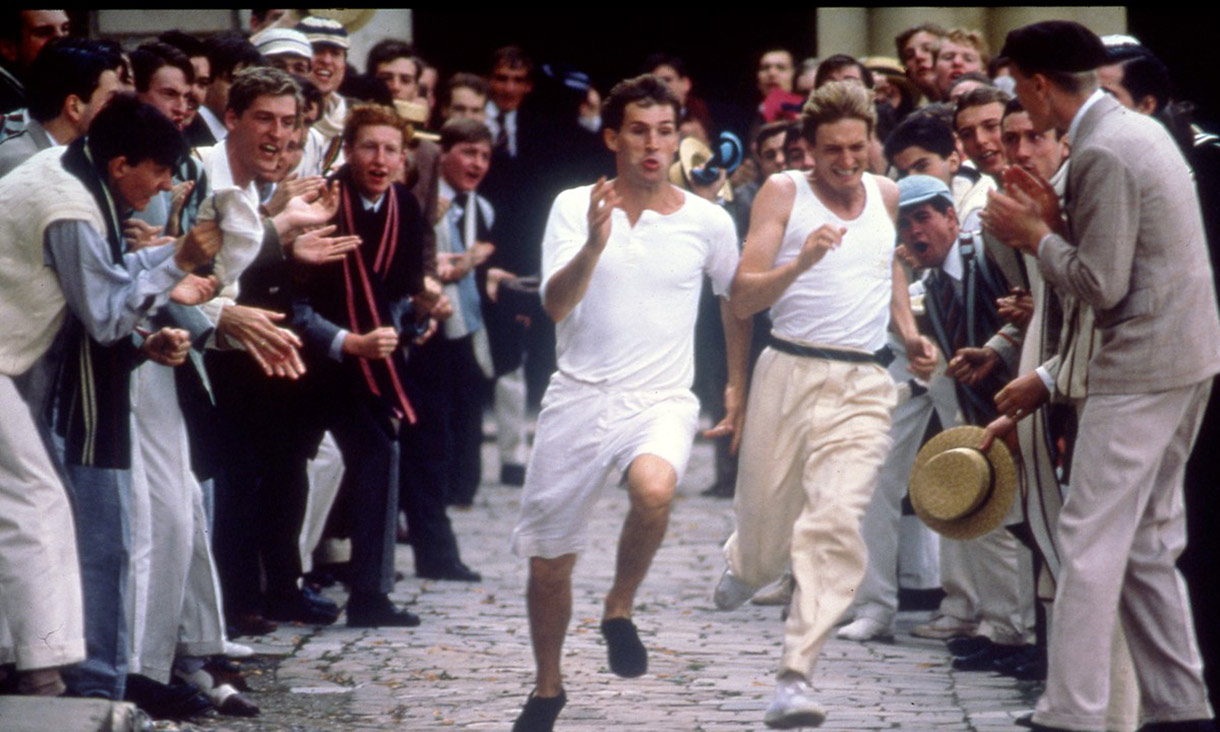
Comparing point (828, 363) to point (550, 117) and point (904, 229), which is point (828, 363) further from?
point (550, 117)

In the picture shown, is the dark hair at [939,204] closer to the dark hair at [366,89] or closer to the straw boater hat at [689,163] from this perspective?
the straw boater hat at [689,163]

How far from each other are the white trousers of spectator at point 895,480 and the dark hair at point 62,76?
3.94 metres

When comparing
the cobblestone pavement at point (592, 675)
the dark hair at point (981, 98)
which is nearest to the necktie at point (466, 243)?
the cobblestone pavement at point (592, 675)

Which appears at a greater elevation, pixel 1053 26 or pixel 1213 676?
pixel 1053 26

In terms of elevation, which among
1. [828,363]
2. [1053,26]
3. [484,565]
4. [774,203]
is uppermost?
[1053,26]

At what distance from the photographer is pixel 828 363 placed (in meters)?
8.20

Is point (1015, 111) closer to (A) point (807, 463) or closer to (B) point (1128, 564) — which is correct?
(A) point (807, 463)

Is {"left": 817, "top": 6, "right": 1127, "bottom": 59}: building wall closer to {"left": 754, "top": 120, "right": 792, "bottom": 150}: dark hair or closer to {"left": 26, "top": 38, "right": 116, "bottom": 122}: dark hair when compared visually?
{"left": 754, "top": 120, "right": 792, "bottom": 150}: dark hair

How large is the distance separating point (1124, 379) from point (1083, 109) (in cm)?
84

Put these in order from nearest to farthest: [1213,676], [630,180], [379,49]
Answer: [1213,676]
[630,180]
[379,49]

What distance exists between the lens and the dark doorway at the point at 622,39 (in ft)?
72.0

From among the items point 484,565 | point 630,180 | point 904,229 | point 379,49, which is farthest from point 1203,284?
point 379,49

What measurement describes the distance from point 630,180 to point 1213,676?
255cm

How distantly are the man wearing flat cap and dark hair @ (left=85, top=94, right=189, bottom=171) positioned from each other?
106 inches
